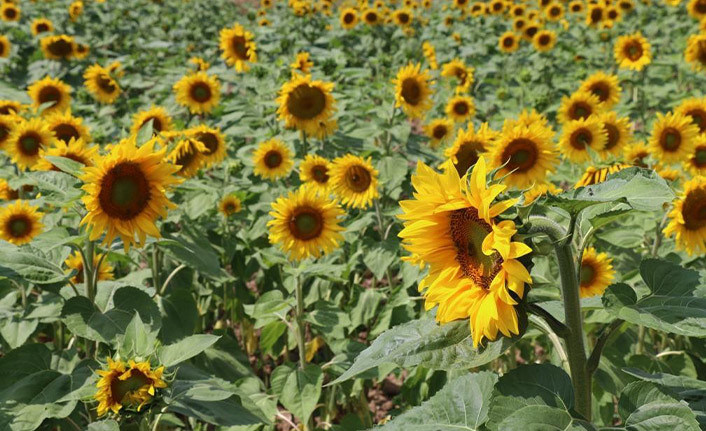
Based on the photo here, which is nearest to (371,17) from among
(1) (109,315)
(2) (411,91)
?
(2) (411,91)

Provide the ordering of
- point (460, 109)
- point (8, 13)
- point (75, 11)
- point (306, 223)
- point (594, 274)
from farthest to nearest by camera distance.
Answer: point (75, 11) < point (8, 13) < point (460, 109) < point (306, 223) < point (594, 274)

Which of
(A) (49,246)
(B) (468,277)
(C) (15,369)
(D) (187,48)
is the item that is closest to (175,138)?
(A) (49,246)

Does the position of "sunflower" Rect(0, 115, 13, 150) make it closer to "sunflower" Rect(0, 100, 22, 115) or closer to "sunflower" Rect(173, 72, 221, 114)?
"sunflower" Rect(0, 100, 22, 115)

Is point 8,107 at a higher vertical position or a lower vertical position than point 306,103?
higher

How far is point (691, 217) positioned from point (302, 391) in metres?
1.68

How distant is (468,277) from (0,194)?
2.91m

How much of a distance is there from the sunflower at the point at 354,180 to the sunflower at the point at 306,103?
1.94 ft

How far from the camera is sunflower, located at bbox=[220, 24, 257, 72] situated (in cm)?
506

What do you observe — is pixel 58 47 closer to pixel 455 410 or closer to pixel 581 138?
pixel 581 138

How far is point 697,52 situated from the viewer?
4.87 m

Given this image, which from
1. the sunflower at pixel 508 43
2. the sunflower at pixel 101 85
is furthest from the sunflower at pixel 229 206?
the sunflower at pixel 508 43

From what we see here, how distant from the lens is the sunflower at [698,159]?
3014 millimetres

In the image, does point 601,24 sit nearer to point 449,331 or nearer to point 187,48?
point 187,48

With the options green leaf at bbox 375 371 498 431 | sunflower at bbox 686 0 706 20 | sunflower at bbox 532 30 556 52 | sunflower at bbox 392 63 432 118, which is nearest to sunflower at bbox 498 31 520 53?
sunflower at bbox 532 30 556 52
